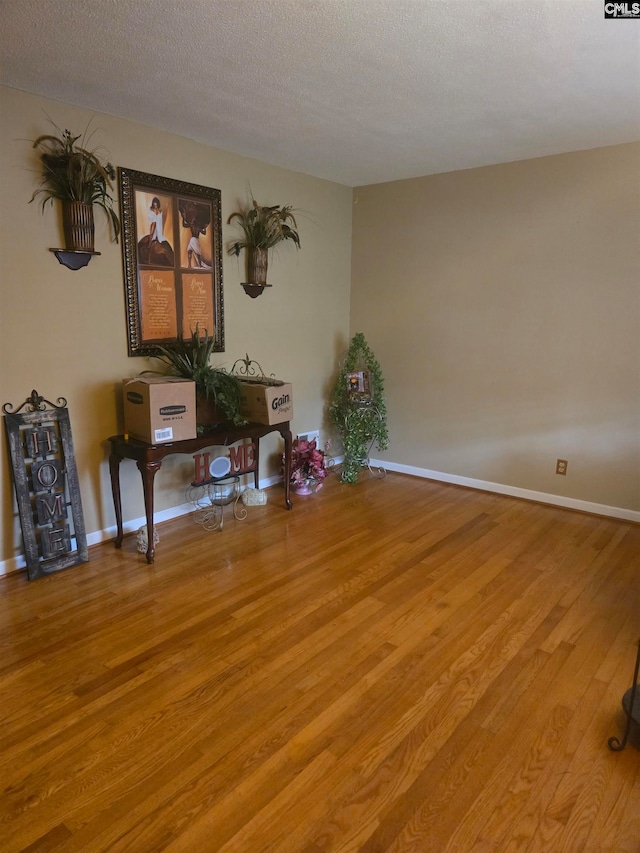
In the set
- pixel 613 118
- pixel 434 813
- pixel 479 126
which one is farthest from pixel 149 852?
pixel 613 118

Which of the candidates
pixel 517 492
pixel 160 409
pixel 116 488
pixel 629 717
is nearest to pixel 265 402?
pixel 160 409

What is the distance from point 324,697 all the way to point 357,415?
2.68 meters

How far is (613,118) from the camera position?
9.52 ft

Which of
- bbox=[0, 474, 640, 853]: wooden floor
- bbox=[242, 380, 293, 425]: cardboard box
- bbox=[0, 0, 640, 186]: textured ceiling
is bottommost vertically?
bbox=[0, 474, 640, 853]: wooden floor

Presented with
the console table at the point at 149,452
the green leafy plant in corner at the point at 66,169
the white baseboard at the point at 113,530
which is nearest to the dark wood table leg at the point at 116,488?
the console table at the point at 149,452

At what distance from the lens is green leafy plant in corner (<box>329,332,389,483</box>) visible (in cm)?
443

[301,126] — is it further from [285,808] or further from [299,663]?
[285,808]

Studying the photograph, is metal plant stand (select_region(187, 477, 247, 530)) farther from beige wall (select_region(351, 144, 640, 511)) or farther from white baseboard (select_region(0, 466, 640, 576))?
beige wall (select_region(351, 144, 640, 511))

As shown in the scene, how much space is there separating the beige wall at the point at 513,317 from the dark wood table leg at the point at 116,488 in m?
2.42

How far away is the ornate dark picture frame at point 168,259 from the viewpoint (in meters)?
3.13

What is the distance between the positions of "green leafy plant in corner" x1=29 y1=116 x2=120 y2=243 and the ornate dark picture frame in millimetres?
237

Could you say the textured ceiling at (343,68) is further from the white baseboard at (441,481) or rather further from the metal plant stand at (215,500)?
the white baseboard at (441,481)

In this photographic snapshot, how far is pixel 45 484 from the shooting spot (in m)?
2.84

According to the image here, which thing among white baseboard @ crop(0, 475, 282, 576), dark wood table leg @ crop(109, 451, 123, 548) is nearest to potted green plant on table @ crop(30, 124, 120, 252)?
dark wood table leg @ crop(109, 451, 123, 548)
